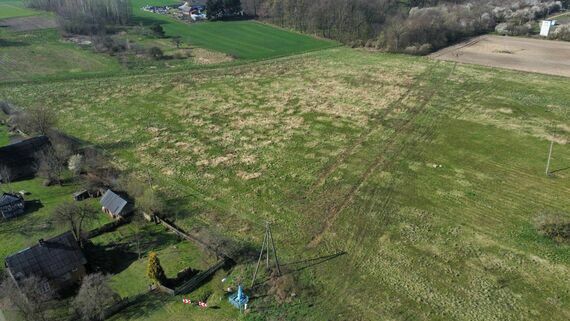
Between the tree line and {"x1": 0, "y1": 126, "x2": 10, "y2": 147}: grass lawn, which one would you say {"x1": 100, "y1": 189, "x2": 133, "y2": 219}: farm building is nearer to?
{"x1": 0, "y1": 126, "x2": 10, "y2": 147}: grass lawn

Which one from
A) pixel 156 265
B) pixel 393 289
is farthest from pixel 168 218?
pixel 393 289

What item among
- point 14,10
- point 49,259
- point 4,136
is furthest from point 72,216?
point 14,10

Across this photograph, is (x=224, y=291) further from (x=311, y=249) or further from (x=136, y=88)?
(x=136, y=88)

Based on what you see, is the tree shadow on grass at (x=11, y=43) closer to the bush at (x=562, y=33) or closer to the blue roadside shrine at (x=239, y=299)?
the blue roadside shrine at (x=239, y=299)

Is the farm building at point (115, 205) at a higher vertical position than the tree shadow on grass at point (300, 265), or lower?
higher

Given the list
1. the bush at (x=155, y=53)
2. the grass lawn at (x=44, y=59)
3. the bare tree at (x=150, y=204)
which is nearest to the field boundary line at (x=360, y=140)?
the bare tree at (x=150, y=204)

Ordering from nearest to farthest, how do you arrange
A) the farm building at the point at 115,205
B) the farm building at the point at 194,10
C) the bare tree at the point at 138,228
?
the bare tree at the point at 138,228, the farm building at the point at 115,205, the farm building at the point at 194,10
